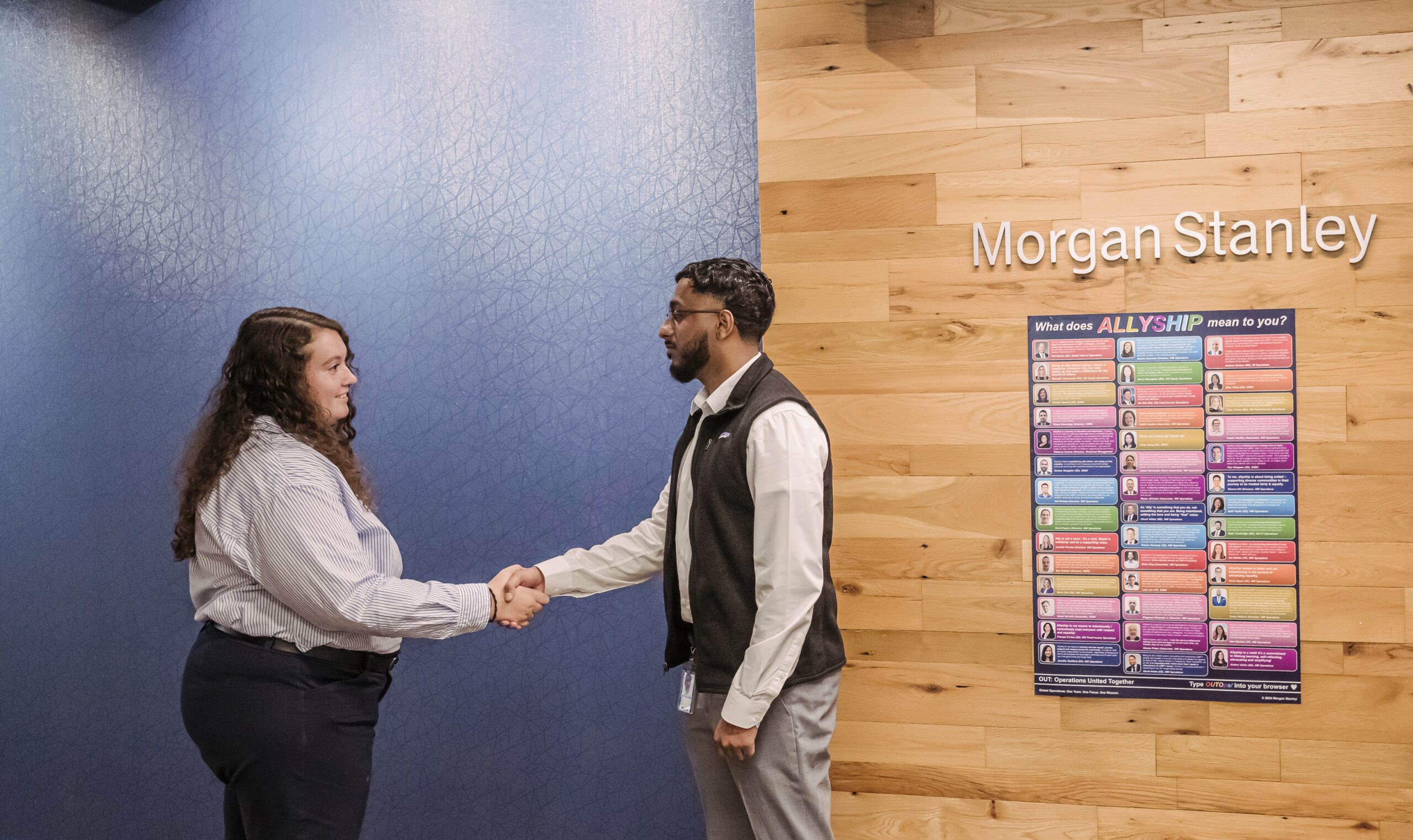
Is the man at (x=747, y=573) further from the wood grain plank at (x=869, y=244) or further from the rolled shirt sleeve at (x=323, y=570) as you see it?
the rolled shirt sleeve at (x=323, y=570)

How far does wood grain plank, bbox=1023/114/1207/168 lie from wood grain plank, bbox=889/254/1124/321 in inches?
10.0

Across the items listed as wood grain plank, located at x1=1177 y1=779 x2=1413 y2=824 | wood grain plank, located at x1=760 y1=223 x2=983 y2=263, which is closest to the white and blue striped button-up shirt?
wood grain plank, located at x1=760 y1=223 x2=983 y2=263

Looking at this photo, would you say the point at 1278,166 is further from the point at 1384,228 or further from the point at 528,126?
the point at 528,126

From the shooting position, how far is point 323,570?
71.9 inches

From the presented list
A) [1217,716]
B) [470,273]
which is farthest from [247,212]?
[1217,716]

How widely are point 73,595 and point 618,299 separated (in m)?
2.05

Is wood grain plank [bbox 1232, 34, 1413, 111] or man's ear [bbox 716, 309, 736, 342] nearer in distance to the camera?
A: man's ear [bbox 716, 309, 736, 342]

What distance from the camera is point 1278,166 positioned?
2.38 m

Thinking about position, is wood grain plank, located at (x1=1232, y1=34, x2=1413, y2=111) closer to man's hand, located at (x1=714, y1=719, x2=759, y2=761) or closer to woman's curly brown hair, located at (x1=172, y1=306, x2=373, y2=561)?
man's hand, located at (x1=714, y1=719, x2=759, y2=761)

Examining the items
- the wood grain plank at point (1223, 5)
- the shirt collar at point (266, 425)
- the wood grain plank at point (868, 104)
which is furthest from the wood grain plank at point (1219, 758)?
the shirt collar at point (266, 425)

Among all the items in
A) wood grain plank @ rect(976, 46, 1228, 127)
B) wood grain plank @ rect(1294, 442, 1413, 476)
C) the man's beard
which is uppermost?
wood grain plank @ rect(976, 46, 1228, 127)

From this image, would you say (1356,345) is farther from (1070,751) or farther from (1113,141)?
(1070,751)

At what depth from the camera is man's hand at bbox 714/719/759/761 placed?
1.90 metres

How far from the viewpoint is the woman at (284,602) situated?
6.04 feet
